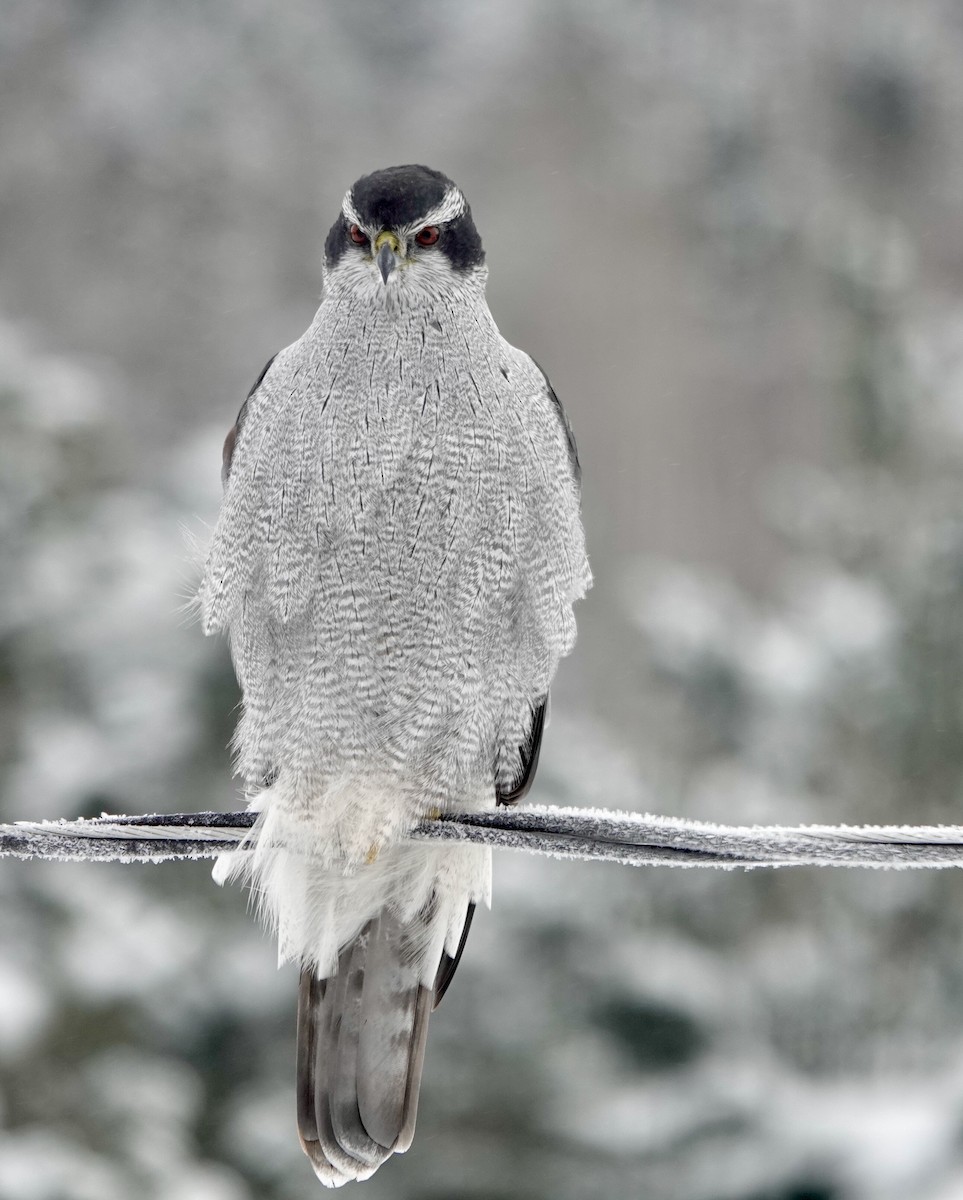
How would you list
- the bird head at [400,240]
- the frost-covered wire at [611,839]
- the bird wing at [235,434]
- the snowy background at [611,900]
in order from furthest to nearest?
1. the snowy background at [611,900]
2. the bird wing at [235,434]
3. the bird head at [400,240]
4. the frost-covered wire at [611,839]

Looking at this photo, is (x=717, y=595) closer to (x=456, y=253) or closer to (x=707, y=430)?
(x=456, y=253)

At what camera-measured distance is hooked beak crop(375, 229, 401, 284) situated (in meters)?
2.85

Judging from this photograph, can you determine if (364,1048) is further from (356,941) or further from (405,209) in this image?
(405,209)

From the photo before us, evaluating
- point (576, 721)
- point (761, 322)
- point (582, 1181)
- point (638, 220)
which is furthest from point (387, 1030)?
point (638, 220)

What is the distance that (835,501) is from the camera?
21.4 ft

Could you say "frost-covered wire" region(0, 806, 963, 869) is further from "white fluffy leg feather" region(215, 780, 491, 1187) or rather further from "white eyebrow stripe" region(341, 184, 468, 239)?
"white eyebrow stripe" region(341, 184, 468, 239)

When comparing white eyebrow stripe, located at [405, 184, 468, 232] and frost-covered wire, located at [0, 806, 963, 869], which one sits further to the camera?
white eyebrow stripe, located at [405, 184, 468, 232]

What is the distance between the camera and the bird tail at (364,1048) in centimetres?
291

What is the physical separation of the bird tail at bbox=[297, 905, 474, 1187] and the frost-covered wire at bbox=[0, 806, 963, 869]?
2.40ft

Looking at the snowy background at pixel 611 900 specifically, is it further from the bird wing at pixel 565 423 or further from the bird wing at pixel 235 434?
the bird wing at pixel 565 423

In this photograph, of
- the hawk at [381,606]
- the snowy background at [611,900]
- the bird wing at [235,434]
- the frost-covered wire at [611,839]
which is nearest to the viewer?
the frost-covered wire at [611,839]

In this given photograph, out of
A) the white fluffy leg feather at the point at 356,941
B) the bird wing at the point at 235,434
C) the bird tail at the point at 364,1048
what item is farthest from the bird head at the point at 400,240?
the bird tail at the point at 364,1048

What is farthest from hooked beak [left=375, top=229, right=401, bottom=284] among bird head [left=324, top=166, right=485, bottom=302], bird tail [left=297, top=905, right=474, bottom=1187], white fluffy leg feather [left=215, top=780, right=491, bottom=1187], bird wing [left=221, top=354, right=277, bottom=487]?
bird tail [left=297, top=905, right=474, bottom=1187]

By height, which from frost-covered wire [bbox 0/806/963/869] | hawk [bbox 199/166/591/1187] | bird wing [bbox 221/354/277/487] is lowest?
frost-covered wire [bbox 0/806/963/869]
